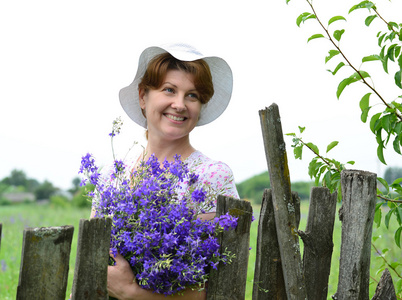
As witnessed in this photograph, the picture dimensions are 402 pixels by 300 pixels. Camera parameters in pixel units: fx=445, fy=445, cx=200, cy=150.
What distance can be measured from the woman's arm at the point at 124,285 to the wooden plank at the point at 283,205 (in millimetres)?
609

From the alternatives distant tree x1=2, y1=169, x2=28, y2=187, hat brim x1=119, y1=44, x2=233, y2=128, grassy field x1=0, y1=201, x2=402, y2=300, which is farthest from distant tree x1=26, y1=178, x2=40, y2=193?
hat brim x1=119, y1=44, x2=233, y2=128

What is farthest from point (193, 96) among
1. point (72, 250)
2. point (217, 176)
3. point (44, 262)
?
point (72, 250)

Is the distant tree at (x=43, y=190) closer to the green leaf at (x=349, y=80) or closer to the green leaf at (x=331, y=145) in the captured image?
the green leaf at (x=331, y=145)

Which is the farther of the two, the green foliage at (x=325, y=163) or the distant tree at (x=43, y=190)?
the distant tree at (x=43, y=190)

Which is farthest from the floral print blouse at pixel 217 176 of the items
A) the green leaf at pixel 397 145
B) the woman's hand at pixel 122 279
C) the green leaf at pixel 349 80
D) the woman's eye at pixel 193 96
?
the green leaf at pixel 397 145

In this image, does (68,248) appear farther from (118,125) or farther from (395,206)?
(395,206)

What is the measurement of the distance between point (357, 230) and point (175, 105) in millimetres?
1317

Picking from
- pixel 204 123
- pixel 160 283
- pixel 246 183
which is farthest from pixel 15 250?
pixel 246 183

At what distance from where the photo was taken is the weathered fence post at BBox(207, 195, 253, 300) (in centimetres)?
239

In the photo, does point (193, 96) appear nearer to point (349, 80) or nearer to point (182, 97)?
point (182, 97)

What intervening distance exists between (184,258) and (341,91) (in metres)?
1.50

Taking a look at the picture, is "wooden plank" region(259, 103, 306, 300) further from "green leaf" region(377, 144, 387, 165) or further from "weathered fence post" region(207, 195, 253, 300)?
"green leaf" region(377, 144, 387, 165)

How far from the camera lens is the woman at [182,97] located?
2.84 m

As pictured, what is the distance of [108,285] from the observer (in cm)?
234
